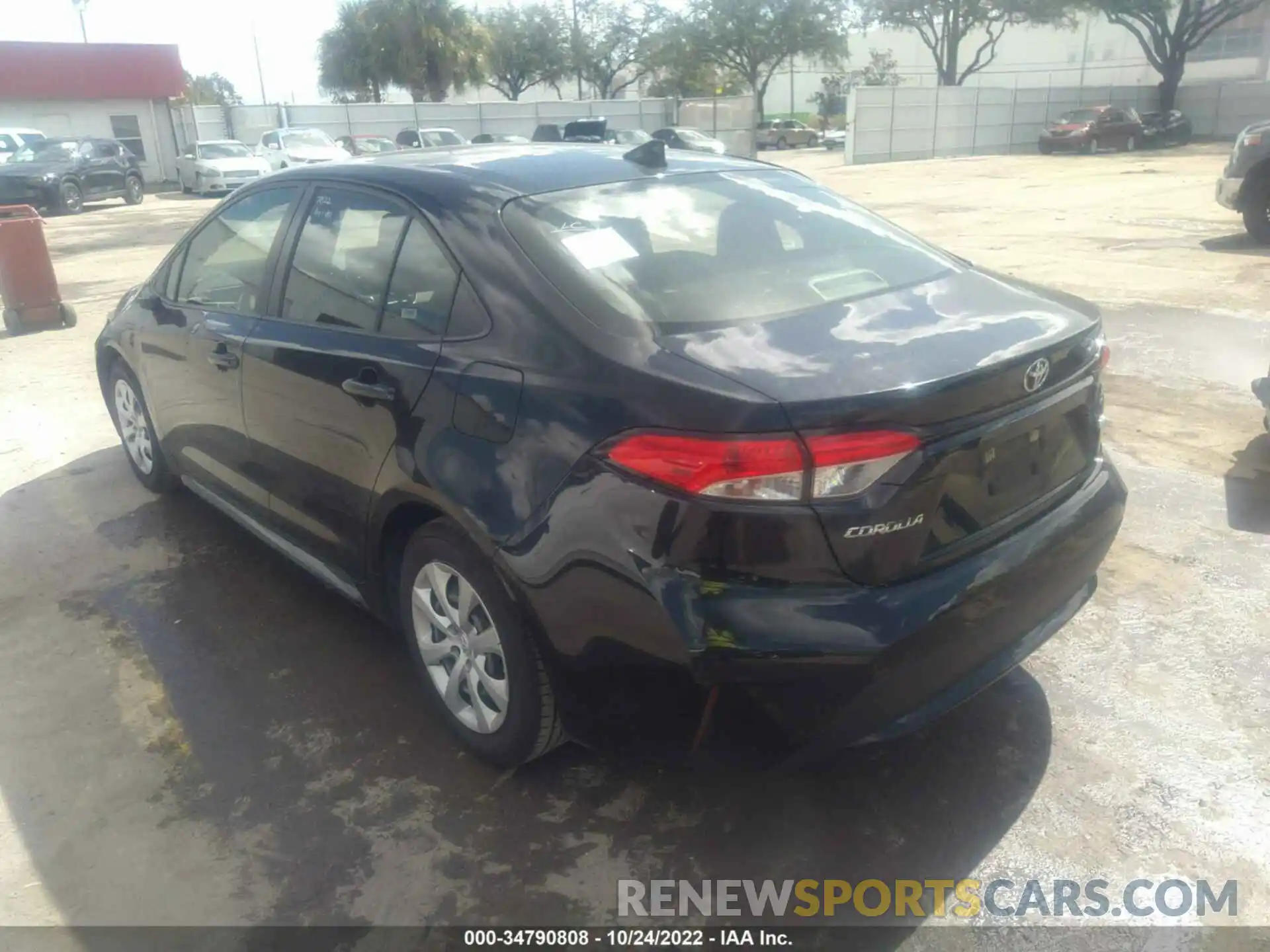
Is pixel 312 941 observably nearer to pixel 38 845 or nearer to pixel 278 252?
pixel 38 845

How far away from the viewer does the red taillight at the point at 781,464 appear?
2133 mm

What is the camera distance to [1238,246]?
11.6 meters

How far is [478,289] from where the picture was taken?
106 inches

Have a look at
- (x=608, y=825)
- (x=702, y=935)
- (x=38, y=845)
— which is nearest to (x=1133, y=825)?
(x=702, y=935)

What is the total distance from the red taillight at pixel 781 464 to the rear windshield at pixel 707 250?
43cm

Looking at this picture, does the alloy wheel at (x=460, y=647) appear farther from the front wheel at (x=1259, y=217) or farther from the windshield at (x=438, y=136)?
the windshield at (x=438, y=136)

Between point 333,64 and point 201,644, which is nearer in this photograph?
point 201,644

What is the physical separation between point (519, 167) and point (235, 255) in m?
1.41

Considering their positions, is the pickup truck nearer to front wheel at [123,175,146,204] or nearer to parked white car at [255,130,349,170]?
parked white car at [255,130,349,170]

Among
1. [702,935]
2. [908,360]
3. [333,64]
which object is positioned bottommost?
[702,935]

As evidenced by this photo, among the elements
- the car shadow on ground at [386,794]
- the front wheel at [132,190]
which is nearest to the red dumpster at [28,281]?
the car shadow on ground at [386,794]

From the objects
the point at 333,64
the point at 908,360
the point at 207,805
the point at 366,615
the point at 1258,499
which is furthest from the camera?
the point at 333,64

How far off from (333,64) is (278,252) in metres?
48.5

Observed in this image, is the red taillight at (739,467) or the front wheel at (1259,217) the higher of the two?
the red taillight at (739,467)
